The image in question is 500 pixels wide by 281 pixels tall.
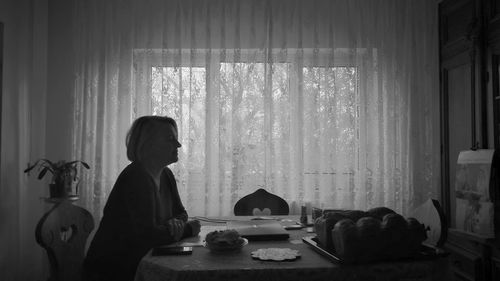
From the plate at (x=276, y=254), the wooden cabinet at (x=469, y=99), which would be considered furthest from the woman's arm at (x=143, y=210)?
the wooden cabinet at (x=469, y=99)

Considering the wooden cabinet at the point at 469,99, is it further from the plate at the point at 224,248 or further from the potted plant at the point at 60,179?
the potted plant at the point at 60,179

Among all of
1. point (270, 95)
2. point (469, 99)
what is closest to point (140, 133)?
point (270, 95)

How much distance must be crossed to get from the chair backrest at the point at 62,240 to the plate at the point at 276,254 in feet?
3.04

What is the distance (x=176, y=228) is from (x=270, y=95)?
196cm

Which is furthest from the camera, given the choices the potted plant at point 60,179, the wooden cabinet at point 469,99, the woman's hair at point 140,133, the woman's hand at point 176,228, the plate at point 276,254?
the potted plant at point 60,179

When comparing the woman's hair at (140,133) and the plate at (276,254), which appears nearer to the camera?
the plate at (276,254)

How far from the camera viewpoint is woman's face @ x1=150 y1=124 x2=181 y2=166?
165 centimetres

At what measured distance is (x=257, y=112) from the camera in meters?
3.32

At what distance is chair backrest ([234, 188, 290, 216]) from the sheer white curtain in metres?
0.61

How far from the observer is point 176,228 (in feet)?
5.00

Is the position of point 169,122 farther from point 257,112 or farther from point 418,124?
point 418,124

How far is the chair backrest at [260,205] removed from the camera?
2.66 metres

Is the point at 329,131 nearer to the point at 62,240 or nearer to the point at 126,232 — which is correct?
the point at 62,240

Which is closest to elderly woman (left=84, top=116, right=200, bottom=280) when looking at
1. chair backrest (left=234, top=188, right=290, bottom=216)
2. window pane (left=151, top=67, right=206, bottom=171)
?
chair backrest (left=234, top=188, right=290, bottom=216)
